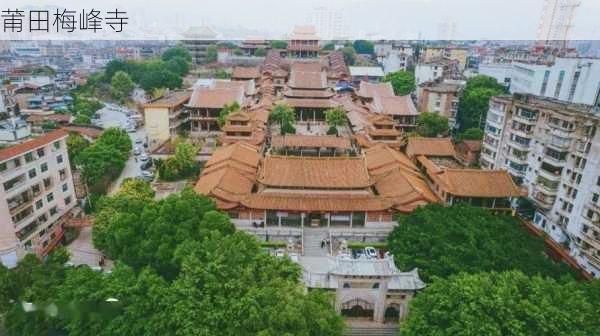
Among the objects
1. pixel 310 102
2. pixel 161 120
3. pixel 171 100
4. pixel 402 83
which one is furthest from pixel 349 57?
pixel 161 120

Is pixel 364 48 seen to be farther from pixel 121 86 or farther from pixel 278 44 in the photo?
pixel 121 86

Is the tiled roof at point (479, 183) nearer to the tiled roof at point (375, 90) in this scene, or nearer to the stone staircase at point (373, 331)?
the stone staircase at point (373, 331)

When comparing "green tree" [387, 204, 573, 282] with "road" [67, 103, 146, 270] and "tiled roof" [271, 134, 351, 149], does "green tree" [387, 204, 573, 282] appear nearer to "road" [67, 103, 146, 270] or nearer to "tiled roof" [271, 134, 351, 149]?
"tiled roof" [271, 134, 351, 149]

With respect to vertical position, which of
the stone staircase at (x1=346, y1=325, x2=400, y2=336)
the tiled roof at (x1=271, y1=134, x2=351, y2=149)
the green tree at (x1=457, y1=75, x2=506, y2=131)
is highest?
the green tree at (x1=457, y1=75, x2=506, y2=131)

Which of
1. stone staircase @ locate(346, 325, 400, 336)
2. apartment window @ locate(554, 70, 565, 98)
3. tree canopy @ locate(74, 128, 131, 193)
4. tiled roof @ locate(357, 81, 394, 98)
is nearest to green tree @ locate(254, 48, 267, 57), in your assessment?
tiled roof @ locate(357, 81, 394, 98)

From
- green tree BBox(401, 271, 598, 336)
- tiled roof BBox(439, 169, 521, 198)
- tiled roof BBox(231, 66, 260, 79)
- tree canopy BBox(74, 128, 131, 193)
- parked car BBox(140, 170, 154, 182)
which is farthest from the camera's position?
tiled roof BBox(231, 66, 260, 79)

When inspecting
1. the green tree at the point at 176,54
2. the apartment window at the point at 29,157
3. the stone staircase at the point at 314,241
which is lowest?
the stone staircase at the point at 314,241

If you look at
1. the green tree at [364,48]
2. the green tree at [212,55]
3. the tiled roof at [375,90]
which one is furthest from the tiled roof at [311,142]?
the green tree at [364,48]
